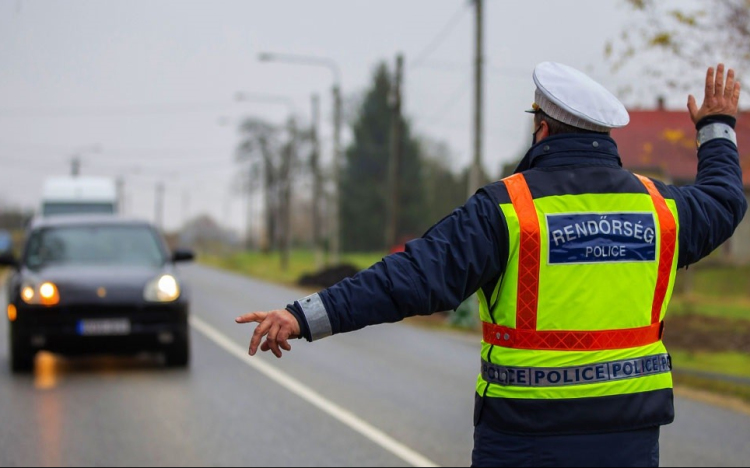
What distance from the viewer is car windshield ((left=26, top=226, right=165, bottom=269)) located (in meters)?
12.1

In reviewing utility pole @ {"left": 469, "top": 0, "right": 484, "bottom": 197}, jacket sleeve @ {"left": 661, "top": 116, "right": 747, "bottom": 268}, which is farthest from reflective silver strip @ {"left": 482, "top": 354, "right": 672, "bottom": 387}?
utility pole @ {"left": 469, "top": 0, "right": 484, "bottom": 197}

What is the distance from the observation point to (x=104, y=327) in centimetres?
1120

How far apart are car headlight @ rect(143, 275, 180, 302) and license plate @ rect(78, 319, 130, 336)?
36 cm

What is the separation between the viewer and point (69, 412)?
9.23m

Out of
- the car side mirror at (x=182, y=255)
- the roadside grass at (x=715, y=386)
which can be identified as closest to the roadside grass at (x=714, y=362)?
the roadside grass at (x=715, y=386)

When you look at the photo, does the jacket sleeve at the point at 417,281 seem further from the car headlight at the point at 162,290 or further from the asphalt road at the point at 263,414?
the car headlight at the point at 162,290

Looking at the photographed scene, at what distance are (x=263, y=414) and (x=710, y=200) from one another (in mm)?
6300

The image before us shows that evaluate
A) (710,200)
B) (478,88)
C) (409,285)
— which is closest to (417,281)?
(409,285)

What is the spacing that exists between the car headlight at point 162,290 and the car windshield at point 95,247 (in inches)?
22.2

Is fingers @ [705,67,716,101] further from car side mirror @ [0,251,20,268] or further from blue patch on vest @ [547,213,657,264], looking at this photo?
car side mirror @ [0,251,20,268]

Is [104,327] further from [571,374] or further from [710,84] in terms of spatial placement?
[571,374]

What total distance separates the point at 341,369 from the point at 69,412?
13.3 ft

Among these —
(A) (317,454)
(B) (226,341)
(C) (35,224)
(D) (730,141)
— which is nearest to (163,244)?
(C) (35,224)

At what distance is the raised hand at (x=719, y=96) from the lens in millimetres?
3697
